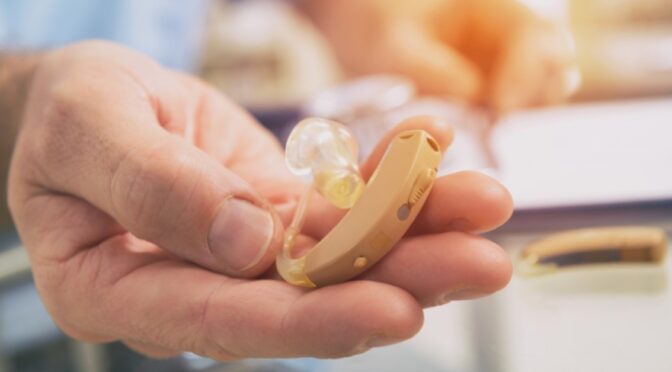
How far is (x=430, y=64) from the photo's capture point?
1.11 meters

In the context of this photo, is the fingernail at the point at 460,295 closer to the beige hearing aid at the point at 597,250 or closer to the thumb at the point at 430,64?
the beige hearing aid at the point at 597,250

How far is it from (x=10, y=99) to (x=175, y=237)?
379 mm

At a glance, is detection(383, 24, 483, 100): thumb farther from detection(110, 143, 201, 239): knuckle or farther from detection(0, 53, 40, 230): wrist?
detection(110, 143, 201, 239): knuckle

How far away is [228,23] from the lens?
192 cm

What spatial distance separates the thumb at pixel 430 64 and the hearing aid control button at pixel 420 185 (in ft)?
2.39

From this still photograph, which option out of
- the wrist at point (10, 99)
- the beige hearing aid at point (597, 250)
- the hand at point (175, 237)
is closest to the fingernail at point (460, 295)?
the hand at point (175, 237)

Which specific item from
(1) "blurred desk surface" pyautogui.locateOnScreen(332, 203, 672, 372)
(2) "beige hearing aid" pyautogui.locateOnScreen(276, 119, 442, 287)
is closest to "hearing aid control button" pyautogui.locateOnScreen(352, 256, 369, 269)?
(2) "beige hearing aid" pyautogui.locateOnScreen(276, 119, 442, 287)

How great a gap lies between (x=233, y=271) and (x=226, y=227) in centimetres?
3

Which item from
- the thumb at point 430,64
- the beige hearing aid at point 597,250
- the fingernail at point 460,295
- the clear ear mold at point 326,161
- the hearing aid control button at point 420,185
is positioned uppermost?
the thumb at point 430,64

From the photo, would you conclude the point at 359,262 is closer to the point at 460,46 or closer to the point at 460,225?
the point at 460,225

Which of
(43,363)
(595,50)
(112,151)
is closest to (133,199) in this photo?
(112,151)

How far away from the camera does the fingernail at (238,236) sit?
0.38 metres

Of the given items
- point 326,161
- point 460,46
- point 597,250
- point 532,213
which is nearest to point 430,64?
point 460,46

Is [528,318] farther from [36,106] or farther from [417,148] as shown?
[36,106]
